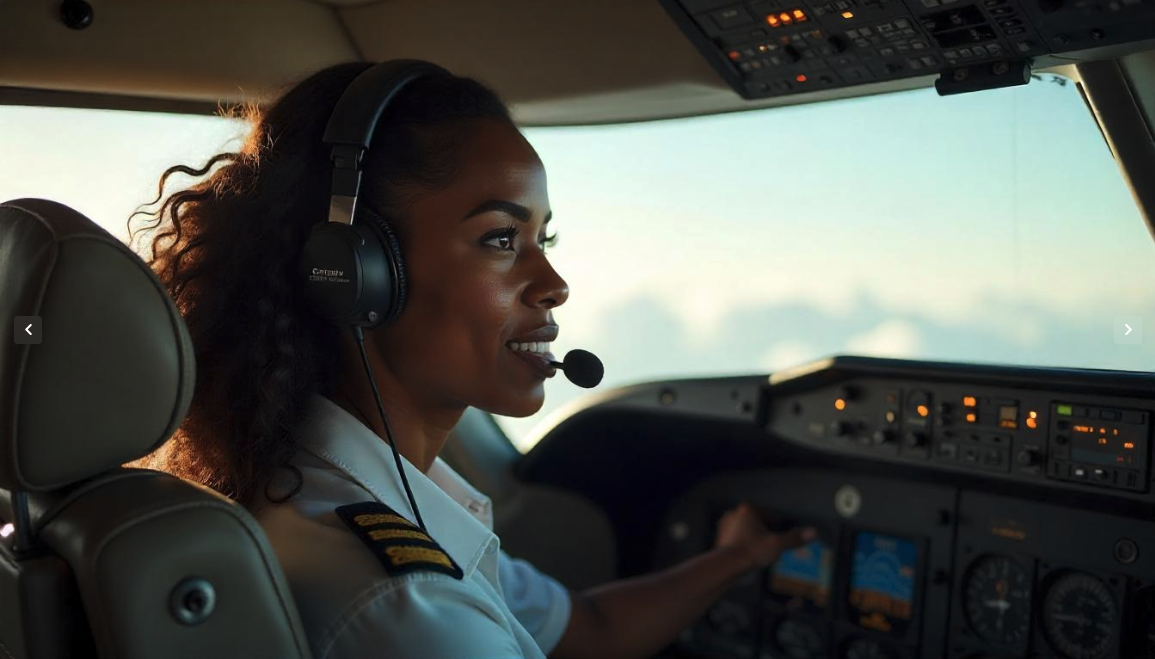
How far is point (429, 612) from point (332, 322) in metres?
0.41

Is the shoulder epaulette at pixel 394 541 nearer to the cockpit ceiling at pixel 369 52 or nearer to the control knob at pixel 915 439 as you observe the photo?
the cockpit ceiling at pixel 369 52

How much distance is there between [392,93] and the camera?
122cm

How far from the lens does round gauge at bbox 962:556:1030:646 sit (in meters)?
1.85

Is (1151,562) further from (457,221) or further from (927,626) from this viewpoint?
(457,221)

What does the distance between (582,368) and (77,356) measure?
0.73 metres

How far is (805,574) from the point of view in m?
2.21

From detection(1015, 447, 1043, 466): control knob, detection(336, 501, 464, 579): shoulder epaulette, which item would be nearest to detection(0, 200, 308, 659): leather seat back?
detection(336, 501, 464, 579): shoulder epaulette

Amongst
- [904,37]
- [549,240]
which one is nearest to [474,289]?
[549,240]

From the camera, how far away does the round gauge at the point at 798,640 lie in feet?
7.13

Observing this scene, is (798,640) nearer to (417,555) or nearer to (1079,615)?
(1079,615)

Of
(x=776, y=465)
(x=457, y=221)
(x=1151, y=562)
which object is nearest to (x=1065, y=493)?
(x=1151, y=562)

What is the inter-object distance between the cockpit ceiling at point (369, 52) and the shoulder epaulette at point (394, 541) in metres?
0.84

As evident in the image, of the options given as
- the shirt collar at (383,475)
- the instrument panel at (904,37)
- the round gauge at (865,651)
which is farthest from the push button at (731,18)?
the round gauge at (865,651)

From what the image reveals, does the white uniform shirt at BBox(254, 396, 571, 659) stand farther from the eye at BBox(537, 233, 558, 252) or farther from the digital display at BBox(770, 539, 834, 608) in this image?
the digital display at BBox(770, 539, 834, 608)
